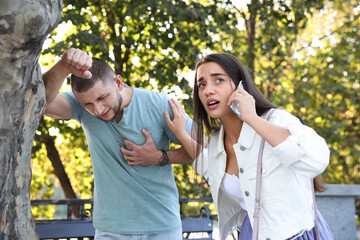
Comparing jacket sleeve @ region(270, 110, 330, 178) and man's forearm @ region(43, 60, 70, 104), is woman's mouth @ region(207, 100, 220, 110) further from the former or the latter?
man's forearm @ region(43, 60, 70, 104)

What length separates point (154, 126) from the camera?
9.49 ft

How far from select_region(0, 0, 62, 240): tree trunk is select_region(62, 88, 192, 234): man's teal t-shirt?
0.81 m

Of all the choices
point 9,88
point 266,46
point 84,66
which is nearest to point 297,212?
point 84,66

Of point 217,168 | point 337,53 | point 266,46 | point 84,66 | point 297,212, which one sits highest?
point 337,53

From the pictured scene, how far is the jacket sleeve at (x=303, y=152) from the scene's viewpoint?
213 centimetres

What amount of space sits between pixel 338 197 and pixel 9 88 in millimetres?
4899

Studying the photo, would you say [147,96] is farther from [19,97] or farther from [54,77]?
[19,97]

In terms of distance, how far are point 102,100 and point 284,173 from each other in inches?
41.8

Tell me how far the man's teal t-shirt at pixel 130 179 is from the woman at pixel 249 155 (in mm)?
166

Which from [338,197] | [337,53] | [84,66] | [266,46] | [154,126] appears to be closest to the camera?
[84,66]

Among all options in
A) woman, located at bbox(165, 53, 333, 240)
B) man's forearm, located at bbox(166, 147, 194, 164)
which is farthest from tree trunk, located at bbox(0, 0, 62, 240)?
man's forearm, located at bbox(166, 147, 194, 164)

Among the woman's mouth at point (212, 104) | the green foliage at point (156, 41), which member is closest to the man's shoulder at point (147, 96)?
the woman's mouth at point (212, 104)

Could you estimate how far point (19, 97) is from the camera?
172 centimetres

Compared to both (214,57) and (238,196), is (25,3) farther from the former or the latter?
(238,196)
